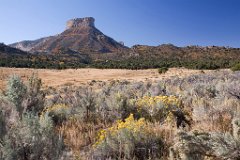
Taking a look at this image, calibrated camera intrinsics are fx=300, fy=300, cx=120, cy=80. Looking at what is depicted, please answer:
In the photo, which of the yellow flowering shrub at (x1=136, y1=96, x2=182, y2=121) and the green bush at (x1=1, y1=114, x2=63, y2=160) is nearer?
the green bush at (x1=1, y1=114, x2=63, y2=160)

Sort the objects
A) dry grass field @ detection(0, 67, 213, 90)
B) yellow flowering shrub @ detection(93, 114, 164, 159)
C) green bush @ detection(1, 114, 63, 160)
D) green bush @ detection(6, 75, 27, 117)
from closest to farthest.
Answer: green bush @ detection(1, 114, 63, 160) → yellow flowering shrub @ detection(93, 114, 164, 159) → green bush @ detection(6, 75, 27, 117) → dry grass field @ detection(0, 67, 213, 90)

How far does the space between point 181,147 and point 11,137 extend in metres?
2.13

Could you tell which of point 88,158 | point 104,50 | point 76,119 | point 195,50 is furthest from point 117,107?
point 104,50

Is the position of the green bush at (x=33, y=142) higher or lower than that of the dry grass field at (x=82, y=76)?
higher

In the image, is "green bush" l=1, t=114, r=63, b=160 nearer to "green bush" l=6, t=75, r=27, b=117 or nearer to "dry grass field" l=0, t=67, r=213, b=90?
"green bush" l=6, t=75, r=27, b=117

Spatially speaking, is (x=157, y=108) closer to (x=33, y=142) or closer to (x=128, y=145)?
(x=128, y=145)

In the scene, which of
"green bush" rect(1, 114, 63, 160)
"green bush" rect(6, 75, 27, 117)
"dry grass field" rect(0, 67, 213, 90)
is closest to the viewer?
"green bush" rect(1, 114, 63, 160)

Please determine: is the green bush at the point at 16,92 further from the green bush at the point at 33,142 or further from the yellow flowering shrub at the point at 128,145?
the green bush at the point at 33,142

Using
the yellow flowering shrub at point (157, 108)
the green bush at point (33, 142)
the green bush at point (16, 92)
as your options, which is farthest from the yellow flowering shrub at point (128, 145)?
the green bush at point (16, 92)

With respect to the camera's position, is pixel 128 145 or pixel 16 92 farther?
pixel 16 92

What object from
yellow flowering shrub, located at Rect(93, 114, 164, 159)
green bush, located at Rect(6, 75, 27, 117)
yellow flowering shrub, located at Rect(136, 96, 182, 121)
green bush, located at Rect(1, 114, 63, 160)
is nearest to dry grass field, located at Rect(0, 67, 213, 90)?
yellow flowering shrub, located at Rect(136, 96, 182, 121)

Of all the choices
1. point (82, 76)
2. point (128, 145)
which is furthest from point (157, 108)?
point (82, 76)

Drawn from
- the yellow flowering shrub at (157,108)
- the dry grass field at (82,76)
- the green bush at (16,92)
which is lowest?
the dry grass field at (82,76)

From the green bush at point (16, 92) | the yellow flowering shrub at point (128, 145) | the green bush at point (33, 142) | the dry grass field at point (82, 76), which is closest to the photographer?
the green bush at point (33, 142)
